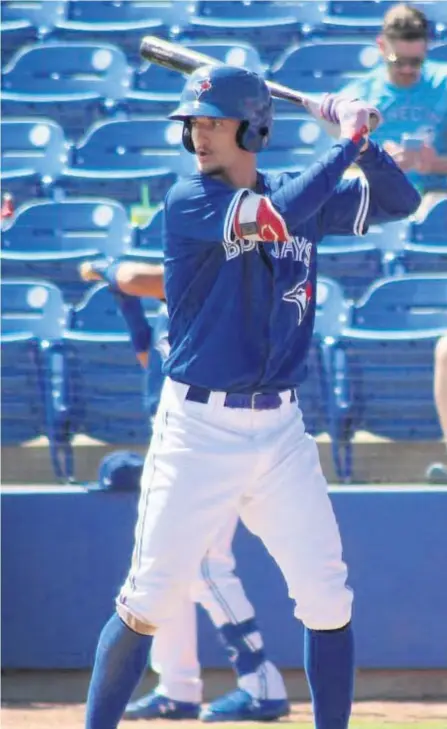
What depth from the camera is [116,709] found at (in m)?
3.43

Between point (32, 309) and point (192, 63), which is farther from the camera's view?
point (32, 309)

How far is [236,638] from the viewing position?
4.50 metres

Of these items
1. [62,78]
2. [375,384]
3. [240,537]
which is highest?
[62,78]

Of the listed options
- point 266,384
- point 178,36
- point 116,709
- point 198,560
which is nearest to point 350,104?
point 266,384

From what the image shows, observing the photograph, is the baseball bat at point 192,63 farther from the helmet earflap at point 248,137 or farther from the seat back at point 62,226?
the seat back at point 62,226

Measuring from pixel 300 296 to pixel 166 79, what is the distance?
4180 mm

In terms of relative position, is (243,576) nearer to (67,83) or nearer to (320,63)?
(320,63)

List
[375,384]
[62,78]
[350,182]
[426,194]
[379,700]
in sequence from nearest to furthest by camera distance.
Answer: [350,182]
[379,700]
[375,384]
[426,194]
[62,78]

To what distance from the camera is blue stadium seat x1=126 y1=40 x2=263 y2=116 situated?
23.2 ft

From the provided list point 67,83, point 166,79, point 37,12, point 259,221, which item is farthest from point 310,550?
point 37,12

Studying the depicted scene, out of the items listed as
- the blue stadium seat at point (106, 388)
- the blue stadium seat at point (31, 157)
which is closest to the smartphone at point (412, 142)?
the blue stadium seat at point (106, 388)

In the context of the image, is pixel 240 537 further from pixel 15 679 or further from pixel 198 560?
pixel 198 560

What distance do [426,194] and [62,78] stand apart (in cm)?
214

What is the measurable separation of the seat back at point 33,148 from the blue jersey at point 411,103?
4.91ft
